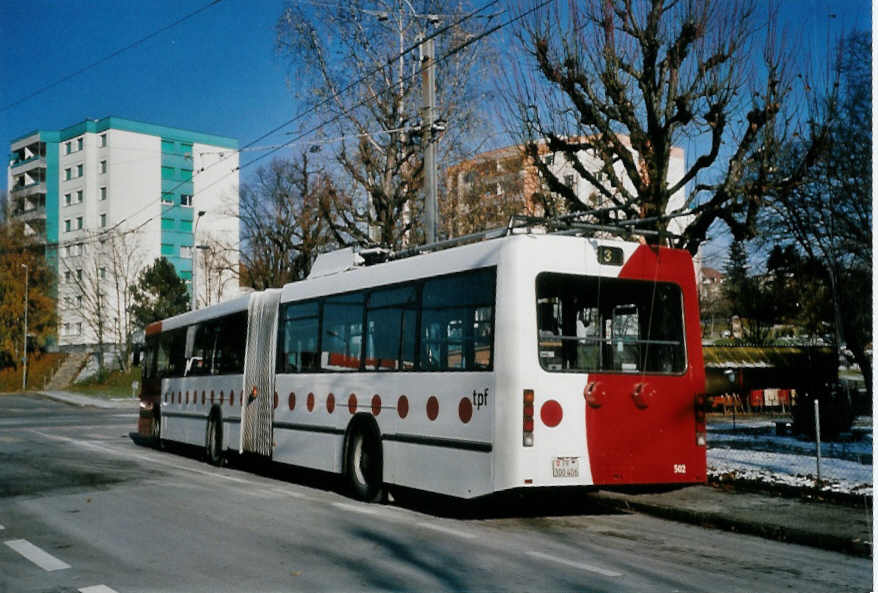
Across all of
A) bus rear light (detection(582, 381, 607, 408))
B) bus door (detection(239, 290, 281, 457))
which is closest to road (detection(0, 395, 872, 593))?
bus rear light (detection(582, 381, 607, 408))

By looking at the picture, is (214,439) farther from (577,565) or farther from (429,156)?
(577,565)

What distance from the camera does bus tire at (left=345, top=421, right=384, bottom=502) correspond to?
1162cm

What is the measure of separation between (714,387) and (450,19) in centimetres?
1854

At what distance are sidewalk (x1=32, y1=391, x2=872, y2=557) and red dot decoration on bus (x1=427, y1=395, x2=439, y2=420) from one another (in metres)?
2.57

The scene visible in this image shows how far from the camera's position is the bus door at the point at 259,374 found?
1499cm

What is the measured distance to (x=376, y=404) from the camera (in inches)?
463

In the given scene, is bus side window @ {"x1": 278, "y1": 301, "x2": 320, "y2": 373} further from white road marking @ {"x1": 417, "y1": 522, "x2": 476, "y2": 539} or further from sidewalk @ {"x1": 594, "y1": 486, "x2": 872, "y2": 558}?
sidewalk @ {"x1": 594, "y1": 486, "x2": 872, "y2": 558}

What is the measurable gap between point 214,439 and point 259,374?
2703 millimetres

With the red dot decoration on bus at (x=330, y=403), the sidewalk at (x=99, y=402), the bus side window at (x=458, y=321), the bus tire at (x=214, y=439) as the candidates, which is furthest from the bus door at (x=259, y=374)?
the sidewalk at (x=99, y=402)

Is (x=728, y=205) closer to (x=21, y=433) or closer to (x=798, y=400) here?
(x=798, y=400)

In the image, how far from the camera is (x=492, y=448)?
9367mm

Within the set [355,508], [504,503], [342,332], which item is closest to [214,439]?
[342,332]

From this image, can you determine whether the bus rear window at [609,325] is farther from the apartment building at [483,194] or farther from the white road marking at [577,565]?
the apartment building at [483,194]

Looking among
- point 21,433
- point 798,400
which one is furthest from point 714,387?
point 21,433
